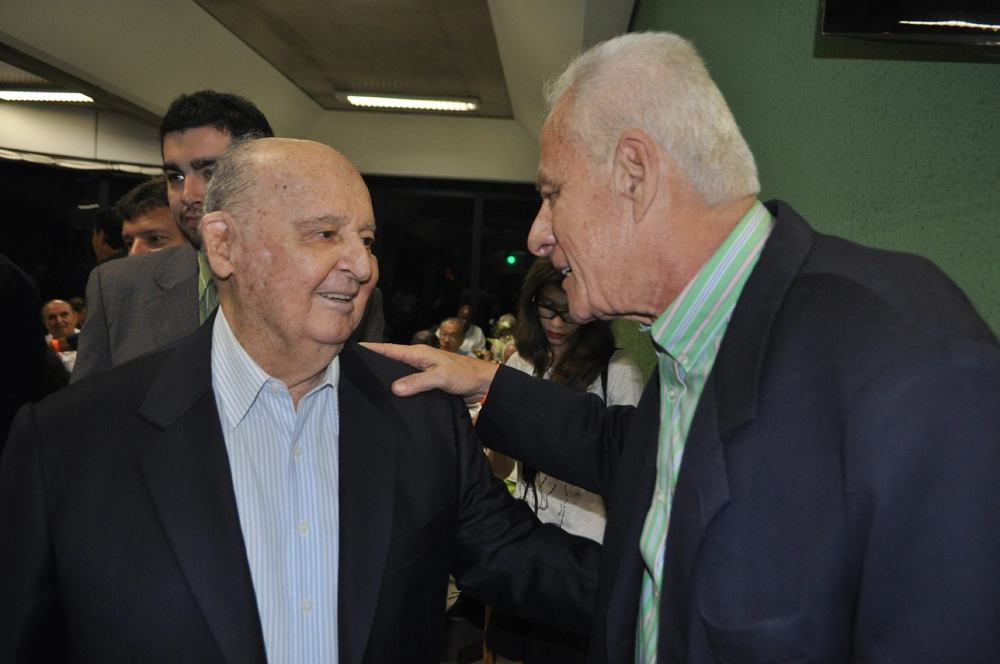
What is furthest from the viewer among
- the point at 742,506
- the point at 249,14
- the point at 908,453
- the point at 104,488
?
the point at 249,14

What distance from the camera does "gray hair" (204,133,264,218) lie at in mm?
1295

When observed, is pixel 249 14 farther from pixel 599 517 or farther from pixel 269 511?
pixel 269 511

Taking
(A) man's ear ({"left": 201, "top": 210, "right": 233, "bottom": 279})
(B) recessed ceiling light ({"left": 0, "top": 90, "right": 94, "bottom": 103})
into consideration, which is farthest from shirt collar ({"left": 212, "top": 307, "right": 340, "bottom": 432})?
(B) recessed ceiling light ({"left": 0, "top": 90, "right": 94, "bottom": 103})

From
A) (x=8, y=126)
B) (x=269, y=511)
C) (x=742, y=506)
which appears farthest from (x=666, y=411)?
(x=8, y=126)

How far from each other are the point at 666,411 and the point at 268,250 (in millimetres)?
711

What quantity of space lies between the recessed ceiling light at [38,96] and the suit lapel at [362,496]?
8200 mm

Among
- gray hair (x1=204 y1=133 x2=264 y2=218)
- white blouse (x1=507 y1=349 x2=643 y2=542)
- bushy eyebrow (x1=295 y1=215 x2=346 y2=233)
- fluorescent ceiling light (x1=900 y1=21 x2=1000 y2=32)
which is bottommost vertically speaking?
white blouse (x1=507 y1=349 x2=643 y2=542)

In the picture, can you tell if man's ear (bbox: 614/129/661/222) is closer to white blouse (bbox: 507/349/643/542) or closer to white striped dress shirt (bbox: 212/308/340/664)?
white striped dress shirt (bbox: 212/308/340/664)

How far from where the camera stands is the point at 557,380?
9.09 ft

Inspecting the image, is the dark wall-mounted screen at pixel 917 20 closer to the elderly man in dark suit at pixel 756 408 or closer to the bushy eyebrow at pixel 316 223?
the elderly man in dark suit at pixel 756 408

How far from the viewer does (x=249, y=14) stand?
21.8 feet

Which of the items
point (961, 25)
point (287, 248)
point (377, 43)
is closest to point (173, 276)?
point (287, 248)

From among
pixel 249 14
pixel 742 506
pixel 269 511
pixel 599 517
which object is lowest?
pixel 599 517

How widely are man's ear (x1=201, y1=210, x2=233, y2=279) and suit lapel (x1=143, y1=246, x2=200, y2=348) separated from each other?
1.84 ft
